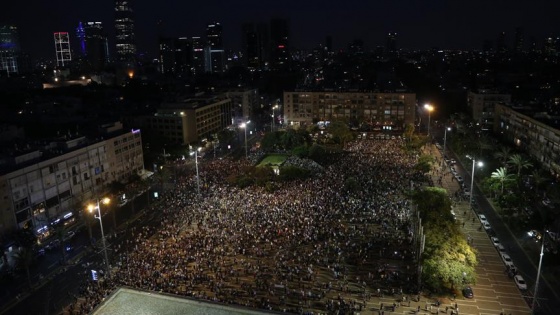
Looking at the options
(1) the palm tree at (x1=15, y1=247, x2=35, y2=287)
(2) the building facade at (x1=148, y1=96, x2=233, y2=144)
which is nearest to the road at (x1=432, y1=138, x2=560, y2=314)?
(1) the palm tree at (x1=15, y1=247, x2=35, y2=287)

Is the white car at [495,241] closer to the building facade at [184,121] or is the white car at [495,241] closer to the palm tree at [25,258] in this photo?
the palm tree at [25,258]

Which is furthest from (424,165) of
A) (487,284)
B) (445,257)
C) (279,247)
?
(445,257)

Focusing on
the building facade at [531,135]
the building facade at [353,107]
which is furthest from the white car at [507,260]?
the building facade at [353,107]

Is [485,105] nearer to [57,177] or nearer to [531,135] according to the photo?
[531,135]

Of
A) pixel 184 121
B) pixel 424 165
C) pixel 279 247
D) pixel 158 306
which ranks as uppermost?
pixel 158 306

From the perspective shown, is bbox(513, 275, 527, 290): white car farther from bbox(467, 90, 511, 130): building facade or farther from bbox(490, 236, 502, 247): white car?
bbox(467, 90, 511, 130): building facade

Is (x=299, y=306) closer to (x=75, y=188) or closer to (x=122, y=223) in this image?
(x=122, y=223)
